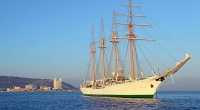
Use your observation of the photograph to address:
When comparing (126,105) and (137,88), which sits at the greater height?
(137,88)

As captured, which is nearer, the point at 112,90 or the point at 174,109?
the point at 174,109

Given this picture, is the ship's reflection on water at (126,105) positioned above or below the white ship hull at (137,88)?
below

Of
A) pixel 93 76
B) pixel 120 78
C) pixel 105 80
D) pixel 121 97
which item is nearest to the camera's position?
pixel 121 97

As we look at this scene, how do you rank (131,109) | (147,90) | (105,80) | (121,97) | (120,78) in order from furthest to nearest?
1. (105,80)
2. (120,78)
3. (121,97)
4. (147,90)
5. (131,109)

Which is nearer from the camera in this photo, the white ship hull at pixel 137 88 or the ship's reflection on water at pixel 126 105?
the ship's reflection on water at pixel 126 105

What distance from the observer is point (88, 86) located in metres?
184

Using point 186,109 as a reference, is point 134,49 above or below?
above

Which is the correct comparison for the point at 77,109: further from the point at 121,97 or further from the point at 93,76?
the point at 93,76

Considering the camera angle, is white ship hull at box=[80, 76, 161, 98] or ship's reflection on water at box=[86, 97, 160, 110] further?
white ship hull at box=[80, 76, 161, 98]

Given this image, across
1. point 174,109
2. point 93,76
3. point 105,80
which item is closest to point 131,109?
point 174,109

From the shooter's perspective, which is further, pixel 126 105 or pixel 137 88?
pixel 137 88

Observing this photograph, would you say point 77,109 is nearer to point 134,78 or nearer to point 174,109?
point 174,109

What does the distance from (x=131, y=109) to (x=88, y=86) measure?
103m

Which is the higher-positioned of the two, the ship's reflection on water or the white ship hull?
the white ship hull
